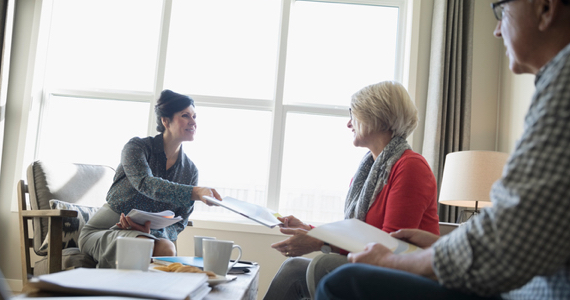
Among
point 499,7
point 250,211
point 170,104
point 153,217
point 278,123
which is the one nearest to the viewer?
point 499,7

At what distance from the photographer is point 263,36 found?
A: 364 centimetres

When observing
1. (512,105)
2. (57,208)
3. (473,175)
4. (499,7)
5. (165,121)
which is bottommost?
(57,208)

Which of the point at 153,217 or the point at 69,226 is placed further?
the point at 69,226

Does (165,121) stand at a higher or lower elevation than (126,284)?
higher

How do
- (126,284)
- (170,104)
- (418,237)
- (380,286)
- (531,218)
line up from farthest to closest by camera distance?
(170,104), (418,237), (126,284), (380,286), (531,218)

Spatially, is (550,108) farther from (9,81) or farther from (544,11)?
(9,81)

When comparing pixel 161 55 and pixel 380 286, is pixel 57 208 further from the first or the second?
pixel 380 286

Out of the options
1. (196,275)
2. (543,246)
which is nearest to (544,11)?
(543,246)

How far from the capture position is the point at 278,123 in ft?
Result: 11.4

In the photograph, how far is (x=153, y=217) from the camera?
1.92 meters

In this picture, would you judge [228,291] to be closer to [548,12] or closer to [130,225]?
[548,12]

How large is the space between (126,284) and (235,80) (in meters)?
2.85

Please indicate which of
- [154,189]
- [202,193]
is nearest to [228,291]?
[202,193]

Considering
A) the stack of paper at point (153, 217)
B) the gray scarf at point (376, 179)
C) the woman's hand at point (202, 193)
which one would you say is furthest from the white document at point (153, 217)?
the gray scarf at point (376, 179)
